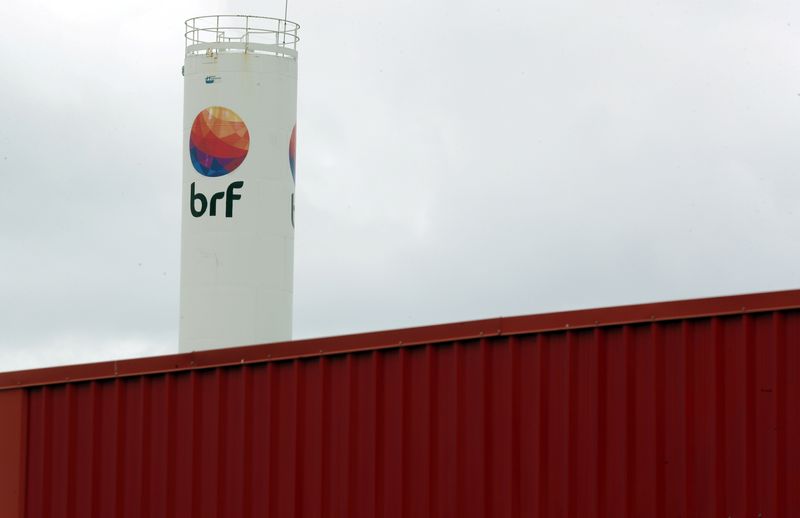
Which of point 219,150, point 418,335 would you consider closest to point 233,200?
point 219,150

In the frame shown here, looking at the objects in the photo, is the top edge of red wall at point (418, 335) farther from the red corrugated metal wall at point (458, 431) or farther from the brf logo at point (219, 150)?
the brf logo at point (219, 150)

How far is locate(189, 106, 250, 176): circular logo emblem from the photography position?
93.0 feet

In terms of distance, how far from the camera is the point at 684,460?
13.1m

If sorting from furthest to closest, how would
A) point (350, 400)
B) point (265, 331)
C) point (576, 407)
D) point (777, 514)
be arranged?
1. point (265, 331)
2. point (350, 400)
3. point (576, 407)
4. point (777, 514)

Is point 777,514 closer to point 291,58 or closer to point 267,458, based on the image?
point 267,458

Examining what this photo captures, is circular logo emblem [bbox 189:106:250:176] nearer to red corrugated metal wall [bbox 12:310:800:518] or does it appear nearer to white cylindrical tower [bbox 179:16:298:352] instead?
white cylindrical tower [bbox 179:16:298:352]

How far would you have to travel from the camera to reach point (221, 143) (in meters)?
28.4

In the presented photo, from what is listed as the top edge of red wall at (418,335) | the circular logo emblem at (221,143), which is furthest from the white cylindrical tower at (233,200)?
the top edge of red wall at (418,335)

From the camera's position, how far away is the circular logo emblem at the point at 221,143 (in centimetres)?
2836

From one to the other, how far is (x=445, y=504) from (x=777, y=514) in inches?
121

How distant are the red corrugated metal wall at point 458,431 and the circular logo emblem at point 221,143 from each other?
12.3 meters

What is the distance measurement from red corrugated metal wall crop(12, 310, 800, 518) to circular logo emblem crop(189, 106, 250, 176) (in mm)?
12322

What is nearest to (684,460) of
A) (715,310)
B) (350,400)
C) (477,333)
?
(715,310)

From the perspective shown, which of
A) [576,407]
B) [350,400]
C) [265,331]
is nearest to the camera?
[576,407]
